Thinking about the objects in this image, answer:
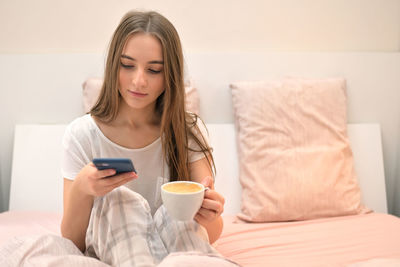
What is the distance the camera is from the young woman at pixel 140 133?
3.22 ft

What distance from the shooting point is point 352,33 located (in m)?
1.89

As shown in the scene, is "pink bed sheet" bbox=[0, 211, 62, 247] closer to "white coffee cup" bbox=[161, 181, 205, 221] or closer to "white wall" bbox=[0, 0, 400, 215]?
"white wall" bbox=[0, 0, 400, 215]

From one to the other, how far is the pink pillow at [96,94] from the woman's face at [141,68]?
2.03ft

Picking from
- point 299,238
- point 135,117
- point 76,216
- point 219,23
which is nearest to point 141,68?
point 135,117

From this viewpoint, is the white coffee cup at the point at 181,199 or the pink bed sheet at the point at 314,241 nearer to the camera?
the white coffee cup at the point at 181,199

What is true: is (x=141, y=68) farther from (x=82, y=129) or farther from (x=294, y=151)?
(x=294, y=151)

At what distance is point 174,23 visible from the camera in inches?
71.9

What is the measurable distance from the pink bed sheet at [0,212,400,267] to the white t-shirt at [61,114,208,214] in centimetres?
32

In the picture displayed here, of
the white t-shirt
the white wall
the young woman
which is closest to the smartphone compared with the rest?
the young woman

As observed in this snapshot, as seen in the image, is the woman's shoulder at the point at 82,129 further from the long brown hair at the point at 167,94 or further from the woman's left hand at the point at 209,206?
the woman's left hand at the point at 209,206

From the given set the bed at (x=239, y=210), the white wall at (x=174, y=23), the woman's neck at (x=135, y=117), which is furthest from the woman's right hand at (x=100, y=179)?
the white wall at (x=174, y=23)

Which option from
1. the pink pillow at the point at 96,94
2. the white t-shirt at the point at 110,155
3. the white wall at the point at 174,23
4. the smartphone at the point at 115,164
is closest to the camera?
the smartphone at the point at 115,164

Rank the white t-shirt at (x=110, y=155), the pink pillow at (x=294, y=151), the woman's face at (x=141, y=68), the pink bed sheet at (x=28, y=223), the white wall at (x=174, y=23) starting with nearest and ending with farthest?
1. the woman's face at (x=141, y=68)
2. the white t-shirt at (x=110, y=155)
3. the pink bed sheet at (x=28, y=223)
4. the pink pillow at (x=294, y=151)
5. the white wall at (x=174, y=23)

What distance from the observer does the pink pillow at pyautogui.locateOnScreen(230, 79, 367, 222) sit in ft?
4.97
